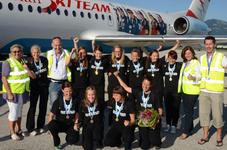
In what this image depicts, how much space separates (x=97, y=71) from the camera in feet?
22.6

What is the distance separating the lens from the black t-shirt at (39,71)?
21.8 feet

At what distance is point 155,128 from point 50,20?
977 cm

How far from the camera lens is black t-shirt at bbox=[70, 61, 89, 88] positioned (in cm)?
689

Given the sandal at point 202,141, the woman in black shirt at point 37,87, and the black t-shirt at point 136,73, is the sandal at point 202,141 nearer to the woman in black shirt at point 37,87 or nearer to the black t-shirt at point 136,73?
the black t-shirt at point 136,73

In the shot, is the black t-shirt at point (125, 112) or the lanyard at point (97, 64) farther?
the lanyard at point (97, 64)

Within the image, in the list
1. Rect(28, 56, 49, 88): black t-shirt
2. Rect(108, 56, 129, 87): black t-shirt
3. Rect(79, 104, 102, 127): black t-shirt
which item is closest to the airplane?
Rect(28, 56, 49, 88): black t-shirt

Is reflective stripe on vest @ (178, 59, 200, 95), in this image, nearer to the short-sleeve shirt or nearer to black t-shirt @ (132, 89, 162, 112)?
black t-shirt @ (132, 89, 162, 112)

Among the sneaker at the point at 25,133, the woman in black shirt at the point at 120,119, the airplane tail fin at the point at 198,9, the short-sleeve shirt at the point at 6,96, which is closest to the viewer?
the woman in black shirt at the point at 120,119

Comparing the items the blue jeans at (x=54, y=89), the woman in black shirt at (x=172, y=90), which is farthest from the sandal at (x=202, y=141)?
the blue jeans at (x=54, y=89)

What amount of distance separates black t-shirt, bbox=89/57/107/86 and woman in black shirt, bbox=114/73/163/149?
82cm

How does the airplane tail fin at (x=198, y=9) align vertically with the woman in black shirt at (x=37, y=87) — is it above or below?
above

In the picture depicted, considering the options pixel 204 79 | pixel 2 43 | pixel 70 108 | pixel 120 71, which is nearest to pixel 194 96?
pixel 204 79

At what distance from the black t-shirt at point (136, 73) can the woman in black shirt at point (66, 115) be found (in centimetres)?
141

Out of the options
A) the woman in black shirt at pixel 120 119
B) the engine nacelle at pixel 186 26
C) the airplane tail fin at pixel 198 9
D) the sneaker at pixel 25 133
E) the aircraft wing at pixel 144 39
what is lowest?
the sneaker at pixel 25 133
